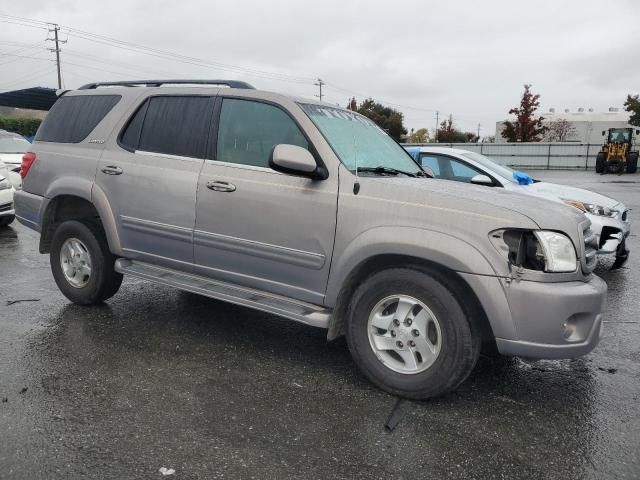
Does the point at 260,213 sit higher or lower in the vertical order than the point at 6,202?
higher

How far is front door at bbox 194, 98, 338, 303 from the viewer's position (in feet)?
11.5

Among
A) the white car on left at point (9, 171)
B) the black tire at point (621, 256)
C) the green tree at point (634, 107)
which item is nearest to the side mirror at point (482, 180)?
the black tire at point (621, 256)

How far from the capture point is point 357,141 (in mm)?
4023

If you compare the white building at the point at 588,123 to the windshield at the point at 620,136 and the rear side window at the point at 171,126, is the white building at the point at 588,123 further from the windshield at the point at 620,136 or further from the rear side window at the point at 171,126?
→ the rear side window at the point at 171,126

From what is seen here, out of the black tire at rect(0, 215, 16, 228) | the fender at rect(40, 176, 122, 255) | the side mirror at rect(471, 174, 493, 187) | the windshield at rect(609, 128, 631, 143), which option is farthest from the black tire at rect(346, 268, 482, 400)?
the windshield at rect(609, 128, 631, 143)

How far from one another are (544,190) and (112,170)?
5.48m

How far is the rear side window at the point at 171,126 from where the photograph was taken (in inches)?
163

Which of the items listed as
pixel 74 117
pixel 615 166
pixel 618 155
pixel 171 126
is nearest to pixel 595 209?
pixel 171 126

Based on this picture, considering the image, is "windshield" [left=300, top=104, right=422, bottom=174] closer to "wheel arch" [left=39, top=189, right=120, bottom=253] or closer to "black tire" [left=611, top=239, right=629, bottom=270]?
"wheel arch" [left=39, top=189, right=120, bottom=253]

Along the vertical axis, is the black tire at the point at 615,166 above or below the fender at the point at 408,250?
above

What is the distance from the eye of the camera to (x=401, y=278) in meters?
3.20

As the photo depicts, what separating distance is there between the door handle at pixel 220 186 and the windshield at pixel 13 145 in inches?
365

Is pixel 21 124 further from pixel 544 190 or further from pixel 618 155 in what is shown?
pixel 618 155

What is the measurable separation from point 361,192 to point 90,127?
9.10 feet
